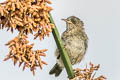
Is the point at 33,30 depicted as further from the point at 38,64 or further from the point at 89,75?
the point at 89,75

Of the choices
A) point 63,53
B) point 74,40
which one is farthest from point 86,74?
point 74,40

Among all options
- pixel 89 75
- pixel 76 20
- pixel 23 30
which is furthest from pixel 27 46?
pixel 76 20

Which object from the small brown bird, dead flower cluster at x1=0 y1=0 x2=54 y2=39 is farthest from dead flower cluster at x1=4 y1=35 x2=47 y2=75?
the small brown bird

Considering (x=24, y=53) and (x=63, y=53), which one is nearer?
(x=24, y=53)

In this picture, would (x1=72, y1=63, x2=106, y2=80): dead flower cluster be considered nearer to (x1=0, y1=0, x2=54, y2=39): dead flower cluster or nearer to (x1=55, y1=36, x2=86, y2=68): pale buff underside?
(x1=0, y1=0, x2=54, y2=39): dead flower cluster

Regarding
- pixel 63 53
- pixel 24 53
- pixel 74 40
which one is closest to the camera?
pixel 24 53

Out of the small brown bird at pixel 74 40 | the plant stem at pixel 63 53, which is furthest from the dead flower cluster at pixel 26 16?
the small brown bird at pixel 74 40

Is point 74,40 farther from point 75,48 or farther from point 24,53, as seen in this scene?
point 24,53
